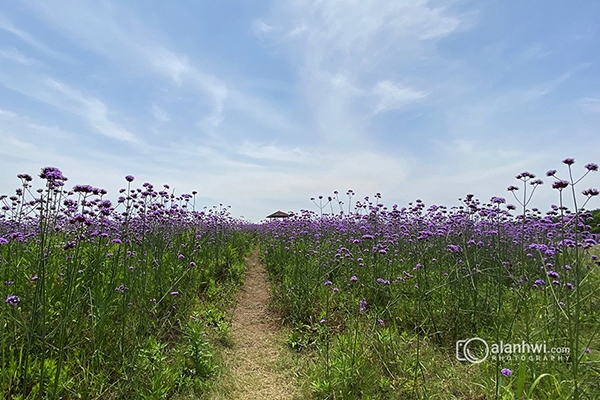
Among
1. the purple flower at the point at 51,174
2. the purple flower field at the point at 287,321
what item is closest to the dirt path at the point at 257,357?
the purple flower field at the point at 287,321

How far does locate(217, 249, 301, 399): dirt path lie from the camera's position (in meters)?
3.26

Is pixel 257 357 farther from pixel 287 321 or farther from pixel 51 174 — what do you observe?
pixel 51 174

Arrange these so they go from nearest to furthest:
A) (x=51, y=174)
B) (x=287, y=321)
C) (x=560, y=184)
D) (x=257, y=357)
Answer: (x=51, y=174) → (x=560, y=184) → (x=257, y=357) → (x=287, y=321)

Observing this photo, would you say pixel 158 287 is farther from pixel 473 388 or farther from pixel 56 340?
pixel 473 388

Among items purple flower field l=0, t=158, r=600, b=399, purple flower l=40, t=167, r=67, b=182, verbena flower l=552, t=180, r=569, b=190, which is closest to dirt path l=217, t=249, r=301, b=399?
purple flower field l=0, t=158, r=600, b=399

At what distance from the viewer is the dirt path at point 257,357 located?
3256 mm

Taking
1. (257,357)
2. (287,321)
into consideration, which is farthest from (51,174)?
(287,321)

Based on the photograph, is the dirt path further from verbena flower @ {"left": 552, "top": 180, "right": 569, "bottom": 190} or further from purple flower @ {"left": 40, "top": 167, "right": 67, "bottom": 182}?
verbena flower @ {"left": 552, "top": 180, "right": 569, "bottom": 190}

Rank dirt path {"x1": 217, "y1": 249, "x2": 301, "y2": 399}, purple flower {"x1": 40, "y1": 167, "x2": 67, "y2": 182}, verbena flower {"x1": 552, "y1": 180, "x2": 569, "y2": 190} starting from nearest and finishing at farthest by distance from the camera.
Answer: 1. purple flower {"x1": 40, "y1": 167, "x2": 67, "y2": 182}
2. verbena flower {"x1": 552, "y1": 180, "x2": 569, "y2": 190}
3. dirt path {"x1": 217, "y1": 249, "x2": 301, "y2": 399}

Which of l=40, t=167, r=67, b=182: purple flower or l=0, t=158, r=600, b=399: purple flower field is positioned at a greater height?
l=40, t=167, r=67, b=182: purple flower

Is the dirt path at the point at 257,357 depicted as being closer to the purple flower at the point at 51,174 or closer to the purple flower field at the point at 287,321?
the purple flower field at the point at 287,321

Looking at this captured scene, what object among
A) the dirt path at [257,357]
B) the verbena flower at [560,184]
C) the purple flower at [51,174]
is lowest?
the dirt path at [257,357]

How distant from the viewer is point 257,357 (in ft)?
13.2

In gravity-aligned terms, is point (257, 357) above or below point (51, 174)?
below
